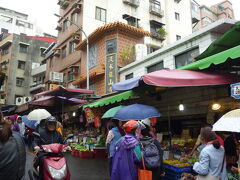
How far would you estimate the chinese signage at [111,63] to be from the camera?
61.7 ft

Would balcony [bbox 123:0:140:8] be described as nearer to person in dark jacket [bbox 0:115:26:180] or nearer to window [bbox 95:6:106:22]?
window [bbox 95:6:106:22]

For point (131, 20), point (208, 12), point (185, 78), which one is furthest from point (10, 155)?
point (208, 12)

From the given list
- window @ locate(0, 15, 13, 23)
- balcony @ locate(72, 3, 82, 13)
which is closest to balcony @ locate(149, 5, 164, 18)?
balcony @ locate(72, 3, 82, 13)

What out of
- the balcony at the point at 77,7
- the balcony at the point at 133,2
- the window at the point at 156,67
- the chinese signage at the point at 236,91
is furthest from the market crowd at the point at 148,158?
the balcony at the point at 133,2

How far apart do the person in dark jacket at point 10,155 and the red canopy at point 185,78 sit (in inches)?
132

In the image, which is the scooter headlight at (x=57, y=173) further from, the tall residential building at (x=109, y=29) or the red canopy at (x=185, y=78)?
the tall residential building at (x=109, y=29)

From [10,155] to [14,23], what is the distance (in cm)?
5649

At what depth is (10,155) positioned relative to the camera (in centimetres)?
367

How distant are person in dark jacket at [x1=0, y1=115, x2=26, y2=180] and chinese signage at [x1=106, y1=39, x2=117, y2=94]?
47.8ft

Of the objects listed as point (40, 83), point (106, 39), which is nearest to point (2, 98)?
point (40, 83)

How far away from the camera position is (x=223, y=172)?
4.33 meters

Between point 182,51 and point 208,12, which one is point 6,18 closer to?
point 208,12

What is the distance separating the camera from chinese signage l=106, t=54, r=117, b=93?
18.8m

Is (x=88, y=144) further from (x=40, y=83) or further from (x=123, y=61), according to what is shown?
(x=40, y=83)
